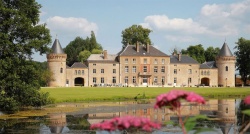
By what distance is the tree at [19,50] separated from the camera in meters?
22.5

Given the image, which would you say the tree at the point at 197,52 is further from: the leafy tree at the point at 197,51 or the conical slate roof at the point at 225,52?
the conical slate roof at the point at 225,52

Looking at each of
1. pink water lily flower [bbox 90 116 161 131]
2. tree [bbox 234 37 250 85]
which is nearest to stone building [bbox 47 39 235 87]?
tree [bbox 234 37 250 85]

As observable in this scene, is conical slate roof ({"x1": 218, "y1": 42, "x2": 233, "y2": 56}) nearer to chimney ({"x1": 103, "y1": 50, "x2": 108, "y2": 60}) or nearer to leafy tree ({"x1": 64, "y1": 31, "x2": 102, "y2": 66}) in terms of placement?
chimney ({"x1": 103, "y1": 50, "x2": 108, "y2": 60})

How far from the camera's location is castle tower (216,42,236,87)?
6981 cm

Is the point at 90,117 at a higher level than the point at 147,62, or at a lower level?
lower

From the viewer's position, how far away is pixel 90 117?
21688mm

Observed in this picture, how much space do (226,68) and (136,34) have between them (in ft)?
69.8

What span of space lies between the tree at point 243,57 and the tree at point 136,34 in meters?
18.5

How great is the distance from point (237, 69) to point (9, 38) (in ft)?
201

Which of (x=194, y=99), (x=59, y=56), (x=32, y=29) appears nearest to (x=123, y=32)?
(x=59, y=56)

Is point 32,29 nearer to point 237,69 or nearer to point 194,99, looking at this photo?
point 194,99

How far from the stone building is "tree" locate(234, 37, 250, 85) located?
449cm

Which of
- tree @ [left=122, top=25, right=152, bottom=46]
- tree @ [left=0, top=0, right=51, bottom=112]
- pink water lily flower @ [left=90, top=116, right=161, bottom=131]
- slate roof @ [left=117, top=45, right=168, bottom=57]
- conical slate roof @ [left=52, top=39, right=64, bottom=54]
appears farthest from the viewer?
tree @ [left=122, top=25, right=152, bottom=46]

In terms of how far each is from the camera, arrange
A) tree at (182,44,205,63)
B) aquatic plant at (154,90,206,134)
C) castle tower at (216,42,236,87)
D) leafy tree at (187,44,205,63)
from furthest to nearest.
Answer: leafy tree at (187,44,205,63) → tree at (182,44,205,63) → castle tower at (216,42,236,87) → aquatic plant at (154,90,206,134)
